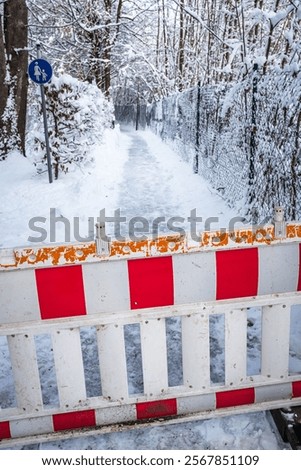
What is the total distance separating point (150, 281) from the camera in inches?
82.4

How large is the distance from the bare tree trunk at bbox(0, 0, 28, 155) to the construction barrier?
10417 mm

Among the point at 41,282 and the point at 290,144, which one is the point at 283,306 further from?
the point at 290,144

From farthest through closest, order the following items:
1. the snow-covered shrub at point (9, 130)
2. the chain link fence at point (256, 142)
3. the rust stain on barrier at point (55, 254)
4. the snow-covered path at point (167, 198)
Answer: the snow-covered shrub at point (9, 130) < the snow-covered path at point (167, 198) < the chain link fence at point (256, 142) < the rust stain on barrier at point (55, 254)

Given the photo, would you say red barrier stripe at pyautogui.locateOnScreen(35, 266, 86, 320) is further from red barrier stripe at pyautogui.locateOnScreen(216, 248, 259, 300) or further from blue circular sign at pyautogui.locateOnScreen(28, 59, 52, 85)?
blue circular sign at pyautogui.locateOnScreen(28, 59, 52, 85)

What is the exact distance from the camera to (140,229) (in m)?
6.68

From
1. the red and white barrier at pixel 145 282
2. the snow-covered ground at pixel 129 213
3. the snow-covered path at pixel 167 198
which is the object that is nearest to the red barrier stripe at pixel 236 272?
the red and white barrier at pixel 145 282

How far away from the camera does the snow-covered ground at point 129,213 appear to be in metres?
2.39

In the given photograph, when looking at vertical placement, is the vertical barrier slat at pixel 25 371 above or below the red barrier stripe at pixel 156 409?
above

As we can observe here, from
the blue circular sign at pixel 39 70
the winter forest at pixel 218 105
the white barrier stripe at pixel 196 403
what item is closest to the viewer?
the white barrier stripe at pixel 196 403

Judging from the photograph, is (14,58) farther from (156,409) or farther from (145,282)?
(156,409)

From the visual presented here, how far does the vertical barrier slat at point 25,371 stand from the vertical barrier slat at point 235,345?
42.8 inches

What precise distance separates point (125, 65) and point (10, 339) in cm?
2798

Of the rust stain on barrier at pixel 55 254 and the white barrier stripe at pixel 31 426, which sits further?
the white barrier stripe at pixel 31 426

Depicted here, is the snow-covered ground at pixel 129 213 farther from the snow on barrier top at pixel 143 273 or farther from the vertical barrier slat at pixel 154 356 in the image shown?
the snow on barrier top at pixel 143 273
